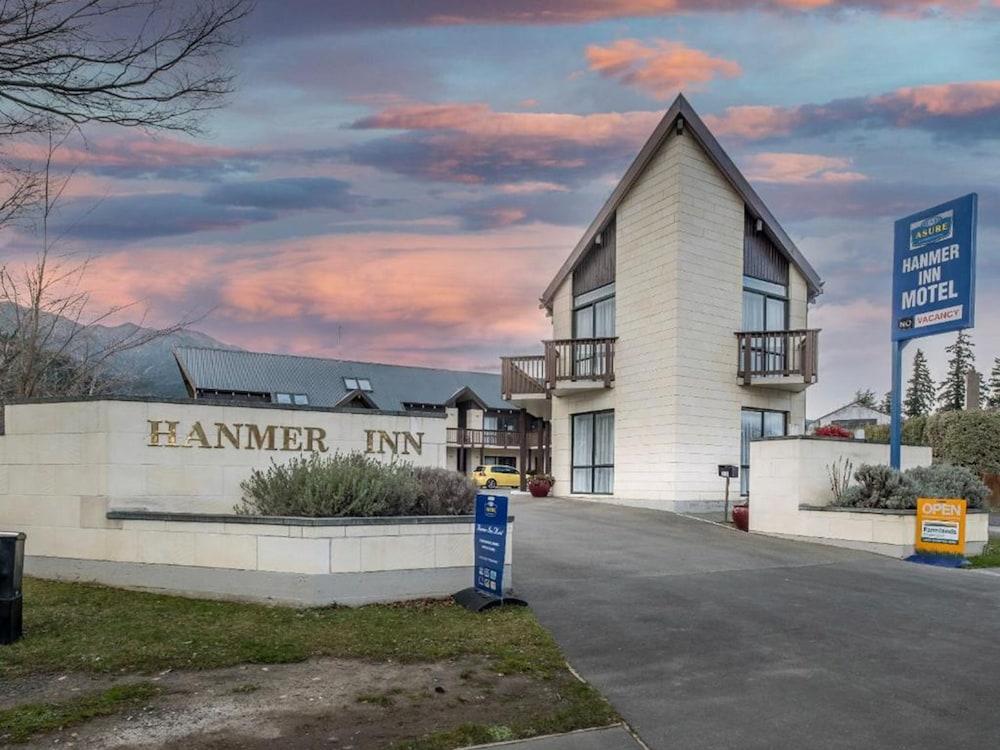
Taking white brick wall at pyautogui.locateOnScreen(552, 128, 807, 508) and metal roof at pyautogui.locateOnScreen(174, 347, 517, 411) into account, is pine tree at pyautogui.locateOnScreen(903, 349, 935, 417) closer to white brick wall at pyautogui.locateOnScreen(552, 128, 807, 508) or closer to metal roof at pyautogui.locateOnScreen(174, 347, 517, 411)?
metal roof at pyautogui.locateOnScreen(174, 347, 517, 411)

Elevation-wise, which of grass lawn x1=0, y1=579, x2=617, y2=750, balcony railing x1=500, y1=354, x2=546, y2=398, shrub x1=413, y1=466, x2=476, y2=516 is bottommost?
grass lawn x1=0, y1=579, x2=617, y2=750

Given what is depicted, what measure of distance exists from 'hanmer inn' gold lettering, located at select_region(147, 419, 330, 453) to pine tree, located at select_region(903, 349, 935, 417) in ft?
280

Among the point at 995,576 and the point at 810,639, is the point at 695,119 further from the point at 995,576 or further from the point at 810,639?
the point at 810,639

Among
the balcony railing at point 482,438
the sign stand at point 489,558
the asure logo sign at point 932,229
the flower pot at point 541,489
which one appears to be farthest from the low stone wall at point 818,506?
the balcony railing at point 482,438

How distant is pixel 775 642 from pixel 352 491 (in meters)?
4.82

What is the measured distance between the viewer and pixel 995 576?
1209 centimetres

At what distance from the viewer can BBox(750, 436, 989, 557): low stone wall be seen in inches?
550

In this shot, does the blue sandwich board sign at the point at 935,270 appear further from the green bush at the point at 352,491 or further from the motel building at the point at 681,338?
the green bush at the point at 352,491

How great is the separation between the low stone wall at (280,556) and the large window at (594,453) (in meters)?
15.1

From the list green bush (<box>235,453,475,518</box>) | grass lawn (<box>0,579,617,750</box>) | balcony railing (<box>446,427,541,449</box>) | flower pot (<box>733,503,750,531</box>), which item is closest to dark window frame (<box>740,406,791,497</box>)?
flower pot (<box>733,503,750,531</box>)

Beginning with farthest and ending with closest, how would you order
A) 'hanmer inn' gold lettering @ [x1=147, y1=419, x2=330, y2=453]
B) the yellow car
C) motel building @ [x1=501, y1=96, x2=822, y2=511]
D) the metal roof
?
the metal roof < the yellow car < motel building @ [x1=501, y1=96, x2=822, y2=511] < 'hanmer inn' gold lettering @ [x1=147, y1=419, x2=330, y2=453]

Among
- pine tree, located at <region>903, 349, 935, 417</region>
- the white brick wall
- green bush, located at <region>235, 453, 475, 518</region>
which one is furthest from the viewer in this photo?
pine tree, located at <region>903, 349, 935, 417</region>

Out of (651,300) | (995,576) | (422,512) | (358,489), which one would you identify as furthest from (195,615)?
(651,300)

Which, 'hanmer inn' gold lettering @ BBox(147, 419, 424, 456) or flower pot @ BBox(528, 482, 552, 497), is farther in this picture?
flower pot @ BBox(528, 482, 552, 497)
